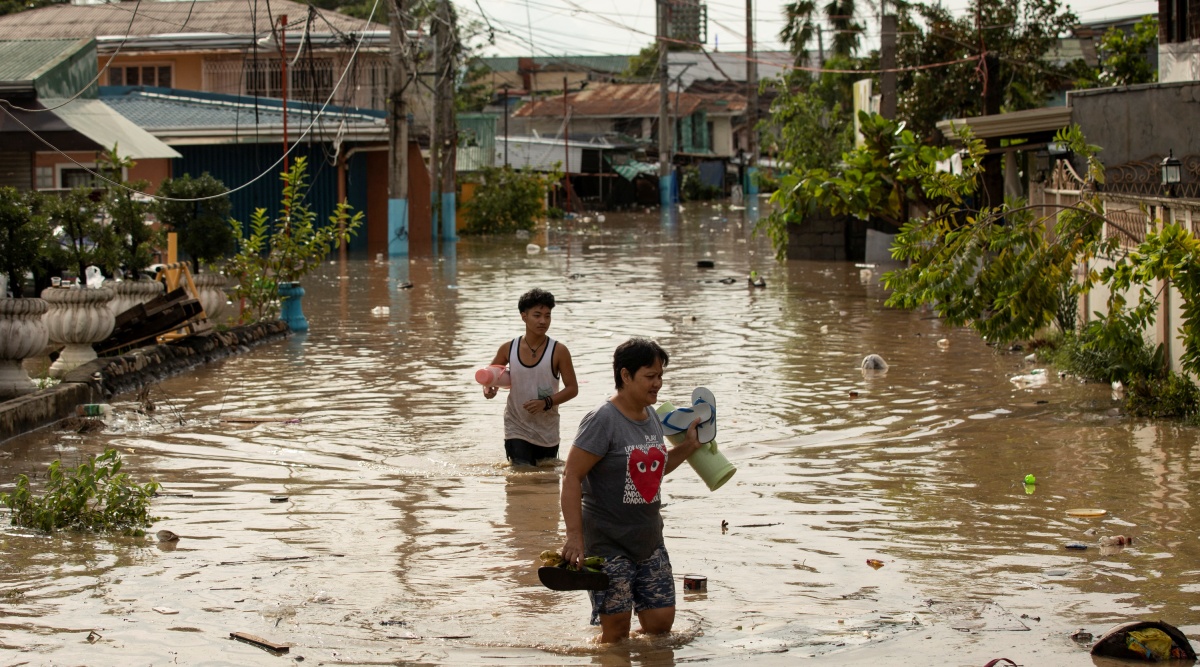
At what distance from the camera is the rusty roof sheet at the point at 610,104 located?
227 feet

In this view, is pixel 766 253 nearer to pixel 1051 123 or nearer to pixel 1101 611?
pixel 1051 123

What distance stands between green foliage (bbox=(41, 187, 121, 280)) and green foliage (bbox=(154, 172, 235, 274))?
9.25 feet

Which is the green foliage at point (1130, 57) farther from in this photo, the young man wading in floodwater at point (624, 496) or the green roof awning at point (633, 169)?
the green roof awning at point (633, 169)

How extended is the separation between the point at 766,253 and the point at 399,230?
8635 millimetres

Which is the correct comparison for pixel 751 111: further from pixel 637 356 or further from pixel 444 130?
pixel 637 356

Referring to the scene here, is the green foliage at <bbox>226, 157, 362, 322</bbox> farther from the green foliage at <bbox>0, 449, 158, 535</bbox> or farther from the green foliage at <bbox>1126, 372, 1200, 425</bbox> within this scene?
the green foliage at <bbox>1126, 372, 1200, 425</bbox>

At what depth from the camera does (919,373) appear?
13.7 metres

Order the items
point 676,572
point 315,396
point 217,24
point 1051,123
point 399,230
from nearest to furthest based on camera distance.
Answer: point 676,572, point 315,396, point 1051,123, point 399,230, point 217,24

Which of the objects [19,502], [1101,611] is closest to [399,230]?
→ [19,502]

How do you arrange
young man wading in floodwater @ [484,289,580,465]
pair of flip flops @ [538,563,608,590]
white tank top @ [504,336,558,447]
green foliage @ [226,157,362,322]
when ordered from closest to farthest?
pair of flip flops @ [538,563,608,590], young man wading in floodwater @ [484,289,580,465], white tank top @ [504,336,558,447], green foliage @ [226,157,362,322]

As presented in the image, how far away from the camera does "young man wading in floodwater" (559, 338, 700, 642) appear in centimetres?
531

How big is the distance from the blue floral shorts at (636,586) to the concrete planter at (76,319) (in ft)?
28.6

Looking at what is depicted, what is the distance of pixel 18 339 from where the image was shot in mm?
10969

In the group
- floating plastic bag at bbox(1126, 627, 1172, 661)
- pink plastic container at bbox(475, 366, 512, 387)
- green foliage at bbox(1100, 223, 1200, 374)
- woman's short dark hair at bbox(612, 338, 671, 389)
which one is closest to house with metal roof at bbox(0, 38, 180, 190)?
pink plastic container at bbox(475, 366, 512, 387)
